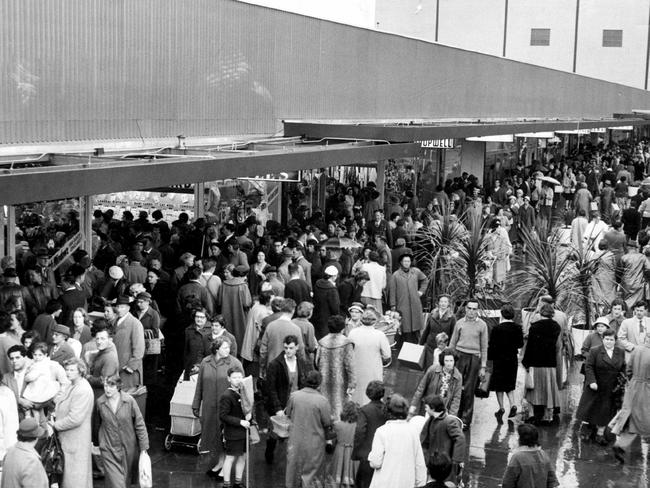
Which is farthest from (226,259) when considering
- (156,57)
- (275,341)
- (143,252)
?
(275,341)

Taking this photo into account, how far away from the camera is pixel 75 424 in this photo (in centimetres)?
973

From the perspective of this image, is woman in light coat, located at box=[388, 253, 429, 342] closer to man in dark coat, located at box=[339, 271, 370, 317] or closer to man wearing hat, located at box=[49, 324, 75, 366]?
man in dark coat, located at box=[339, 271, 370, 317]

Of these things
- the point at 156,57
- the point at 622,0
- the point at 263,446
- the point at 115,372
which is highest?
the point at 622,0

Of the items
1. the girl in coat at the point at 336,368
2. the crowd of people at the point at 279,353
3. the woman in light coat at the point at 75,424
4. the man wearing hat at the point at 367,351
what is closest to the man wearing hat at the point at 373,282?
the crowd of people at the point at 279,353

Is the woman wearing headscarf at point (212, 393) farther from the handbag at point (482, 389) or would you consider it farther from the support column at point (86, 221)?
the support column at point (86, 221)

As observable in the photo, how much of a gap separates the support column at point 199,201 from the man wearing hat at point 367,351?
897cm

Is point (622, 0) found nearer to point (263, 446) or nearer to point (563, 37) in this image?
point (563, 37)

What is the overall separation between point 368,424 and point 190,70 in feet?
27.0

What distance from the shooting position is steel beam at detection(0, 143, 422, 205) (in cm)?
1051

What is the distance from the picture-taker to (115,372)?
1089 centimetres

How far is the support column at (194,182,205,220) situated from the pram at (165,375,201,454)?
355 inches

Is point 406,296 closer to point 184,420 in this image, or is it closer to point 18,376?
point 184,420

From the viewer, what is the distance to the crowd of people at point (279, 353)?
982 cm

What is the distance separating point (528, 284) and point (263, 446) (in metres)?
5.68
